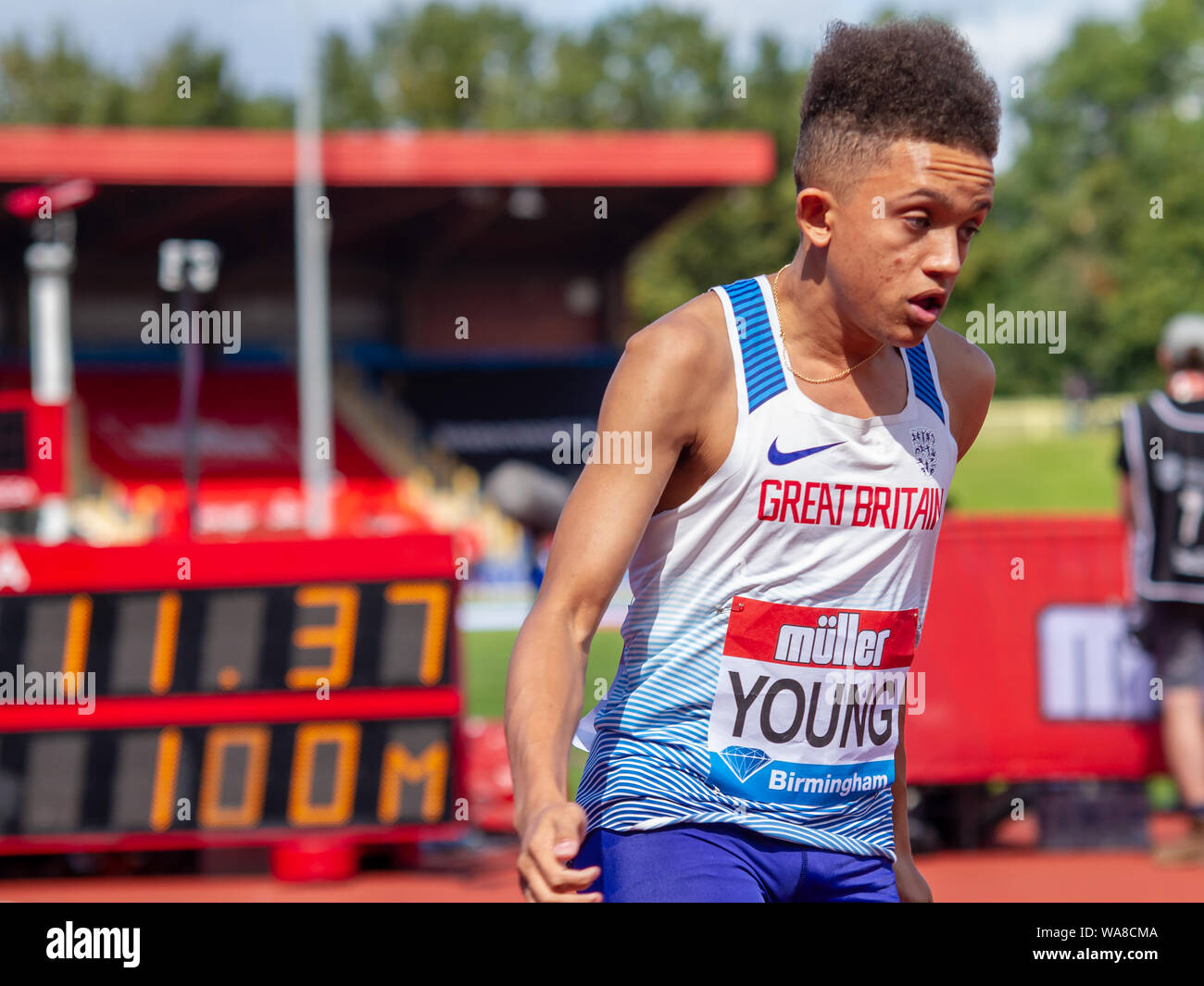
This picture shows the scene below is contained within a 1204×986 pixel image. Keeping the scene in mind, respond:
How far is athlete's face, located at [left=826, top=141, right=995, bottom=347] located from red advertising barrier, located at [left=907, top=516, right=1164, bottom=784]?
4.77 metres

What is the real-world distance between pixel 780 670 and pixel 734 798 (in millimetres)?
208

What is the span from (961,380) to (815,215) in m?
0.47

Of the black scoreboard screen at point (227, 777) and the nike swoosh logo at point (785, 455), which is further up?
the nike swoosh logo at point (785, 455)

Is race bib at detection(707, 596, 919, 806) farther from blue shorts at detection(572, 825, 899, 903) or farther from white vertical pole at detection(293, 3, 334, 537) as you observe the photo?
white vertical pole at detection(293, 3, 334, 537)

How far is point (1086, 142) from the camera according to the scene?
6738 cm

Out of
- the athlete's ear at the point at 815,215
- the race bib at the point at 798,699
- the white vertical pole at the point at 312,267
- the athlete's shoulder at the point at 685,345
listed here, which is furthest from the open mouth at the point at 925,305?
the white vertical pole at the point at 312,267

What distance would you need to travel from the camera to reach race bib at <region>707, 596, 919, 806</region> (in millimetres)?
2328

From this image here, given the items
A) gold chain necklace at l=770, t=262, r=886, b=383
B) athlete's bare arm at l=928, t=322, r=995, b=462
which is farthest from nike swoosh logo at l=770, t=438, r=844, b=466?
athlete's bare arm at l=928, t=322, r=995, b=462

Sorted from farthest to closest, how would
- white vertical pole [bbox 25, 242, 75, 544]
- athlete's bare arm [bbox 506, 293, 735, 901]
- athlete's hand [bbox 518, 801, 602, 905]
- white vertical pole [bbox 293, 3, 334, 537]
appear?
1. white vertical pole [bbox 293, 3, 334, 537]
2. white vertical pole [bbox 25, 242, 75, 544]
3. athlete's bare arm [bbox 506, 293, 735, 901]
4. athlete's hand [bbox 518, 801, 602, 905]

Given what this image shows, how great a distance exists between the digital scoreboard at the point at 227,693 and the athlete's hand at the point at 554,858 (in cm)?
456

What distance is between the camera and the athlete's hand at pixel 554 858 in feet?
6.01

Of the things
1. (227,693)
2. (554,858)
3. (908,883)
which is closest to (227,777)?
(227,693)

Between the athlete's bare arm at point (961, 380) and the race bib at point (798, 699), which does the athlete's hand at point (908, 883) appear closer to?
the race bib at point (798, 699)
